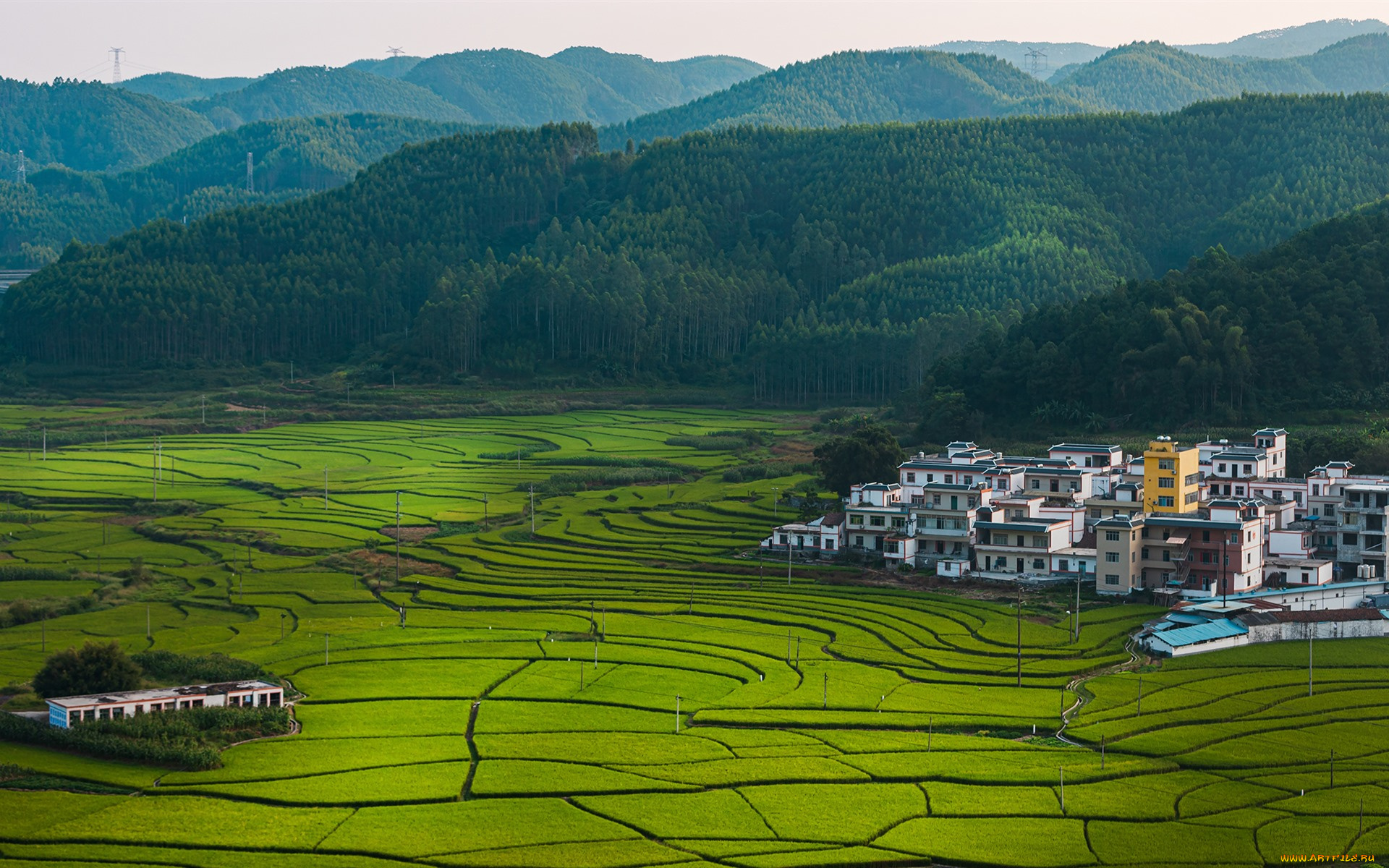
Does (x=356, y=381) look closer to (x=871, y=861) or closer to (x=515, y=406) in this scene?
(x=515, y=406)

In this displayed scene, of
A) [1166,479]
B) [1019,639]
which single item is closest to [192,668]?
[1019,639]

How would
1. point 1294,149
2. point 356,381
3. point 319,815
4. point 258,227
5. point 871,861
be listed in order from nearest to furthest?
point 871,861, point 319,815, point 356,381, point 1294,149, point 258,227

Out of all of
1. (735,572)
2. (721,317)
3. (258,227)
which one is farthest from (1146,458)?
(258,227)

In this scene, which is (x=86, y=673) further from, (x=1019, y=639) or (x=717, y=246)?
(x=717, y=246)

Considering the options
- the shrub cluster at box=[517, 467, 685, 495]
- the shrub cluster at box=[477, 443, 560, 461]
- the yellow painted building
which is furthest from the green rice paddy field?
the shrub cluster at box=[477, 443, 560, 461]

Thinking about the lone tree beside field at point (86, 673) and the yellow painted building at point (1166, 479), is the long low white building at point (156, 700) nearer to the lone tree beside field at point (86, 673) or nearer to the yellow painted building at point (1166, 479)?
the lone tree beside field at point (86, 673)
